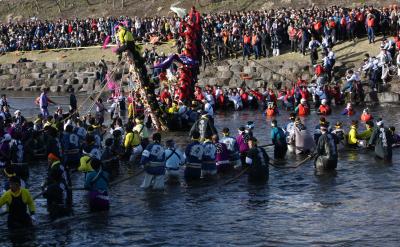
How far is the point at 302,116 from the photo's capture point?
110ft

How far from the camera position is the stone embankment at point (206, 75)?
41188mm

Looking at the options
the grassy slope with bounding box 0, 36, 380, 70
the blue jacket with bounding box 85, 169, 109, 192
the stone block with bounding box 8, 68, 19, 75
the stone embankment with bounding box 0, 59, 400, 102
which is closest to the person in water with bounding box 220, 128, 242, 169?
the blue jacket with bounding box 85, 169, 109, 192

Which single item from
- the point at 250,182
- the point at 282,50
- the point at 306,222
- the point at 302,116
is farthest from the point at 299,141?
the point at 282,50

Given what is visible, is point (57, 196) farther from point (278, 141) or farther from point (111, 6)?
point (111, 6)

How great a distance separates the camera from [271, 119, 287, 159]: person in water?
23.2m

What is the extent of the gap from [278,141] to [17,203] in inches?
390

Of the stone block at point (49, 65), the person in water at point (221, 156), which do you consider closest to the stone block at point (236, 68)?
the stone block at point (49, 65)

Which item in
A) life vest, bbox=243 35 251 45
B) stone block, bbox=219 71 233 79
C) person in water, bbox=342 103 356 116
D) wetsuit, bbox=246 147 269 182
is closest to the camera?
wetsuit, bbox=246 147 269 182

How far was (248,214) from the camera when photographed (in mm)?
17344

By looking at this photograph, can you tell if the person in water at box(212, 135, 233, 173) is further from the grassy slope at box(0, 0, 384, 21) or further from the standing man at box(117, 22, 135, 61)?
the grassy slope at box(0, 0, 384, 21)

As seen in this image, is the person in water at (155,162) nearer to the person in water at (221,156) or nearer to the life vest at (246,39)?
the person in water at (221,156)

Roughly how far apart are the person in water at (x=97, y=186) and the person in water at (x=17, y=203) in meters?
1.65

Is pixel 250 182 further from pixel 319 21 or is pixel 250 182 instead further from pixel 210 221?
pixel 319 21

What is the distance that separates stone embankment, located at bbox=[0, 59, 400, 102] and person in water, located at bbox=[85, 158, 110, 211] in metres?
12.5
